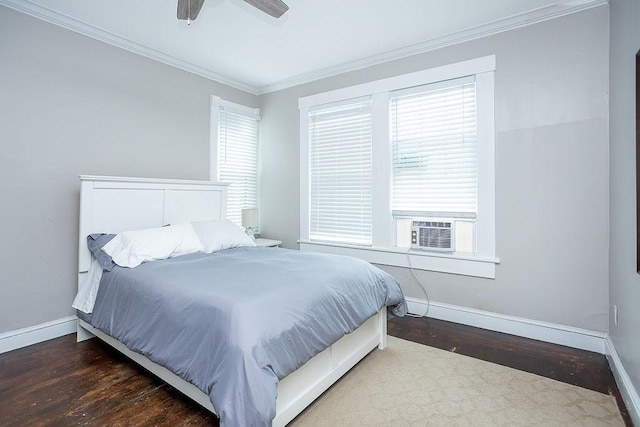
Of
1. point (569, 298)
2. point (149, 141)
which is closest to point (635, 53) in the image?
point (569, 298)

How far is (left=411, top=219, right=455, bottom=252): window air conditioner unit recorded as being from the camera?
3152 millimetres

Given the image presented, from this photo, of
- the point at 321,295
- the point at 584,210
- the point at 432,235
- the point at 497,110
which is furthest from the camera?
the point at 432,235

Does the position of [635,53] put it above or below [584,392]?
above

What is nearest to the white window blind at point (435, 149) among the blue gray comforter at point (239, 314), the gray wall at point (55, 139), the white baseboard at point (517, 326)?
the white baseboard at point (517, 326)

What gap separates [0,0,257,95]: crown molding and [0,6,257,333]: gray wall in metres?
0.05

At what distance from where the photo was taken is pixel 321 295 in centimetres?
196

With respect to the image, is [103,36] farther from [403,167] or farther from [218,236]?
[403,167]

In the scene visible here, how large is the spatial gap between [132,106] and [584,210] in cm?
415

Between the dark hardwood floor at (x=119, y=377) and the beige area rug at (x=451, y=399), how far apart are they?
0.52 ft

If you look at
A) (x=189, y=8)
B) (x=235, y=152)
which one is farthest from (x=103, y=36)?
(x=235, y=152)

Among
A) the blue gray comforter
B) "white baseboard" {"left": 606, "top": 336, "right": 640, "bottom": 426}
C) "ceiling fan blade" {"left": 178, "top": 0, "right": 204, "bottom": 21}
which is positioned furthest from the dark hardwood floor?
"ceiling fan blade" {"left": 178, "top": 0, "right": 204, "bottom": 21}

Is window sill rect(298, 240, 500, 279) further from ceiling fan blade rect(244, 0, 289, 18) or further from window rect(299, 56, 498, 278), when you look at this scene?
ceiling fan blade rect(244, 0, 289, 18)

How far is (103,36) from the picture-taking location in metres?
3.07

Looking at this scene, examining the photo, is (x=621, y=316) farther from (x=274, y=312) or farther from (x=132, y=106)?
(x=132, y=106)
